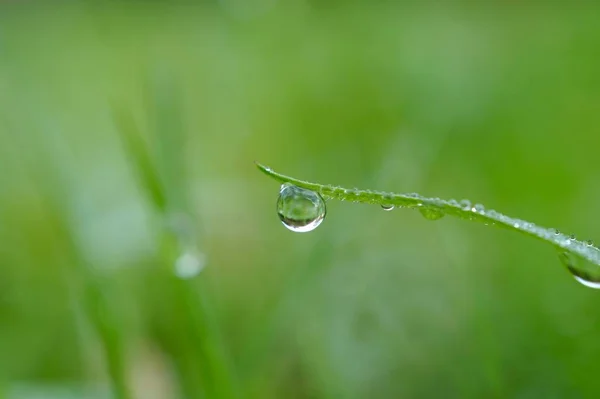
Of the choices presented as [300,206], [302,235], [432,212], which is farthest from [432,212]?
[302,235]

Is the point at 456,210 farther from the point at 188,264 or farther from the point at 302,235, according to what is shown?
the point at 302,235

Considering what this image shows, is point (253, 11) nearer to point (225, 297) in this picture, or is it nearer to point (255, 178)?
point (255, 178)

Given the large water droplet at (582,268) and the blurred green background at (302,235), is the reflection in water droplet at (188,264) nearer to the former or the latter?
the blurred green background at (302,235)

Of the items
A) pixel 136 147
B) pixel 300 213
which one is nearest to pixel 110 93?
pixel 136 147

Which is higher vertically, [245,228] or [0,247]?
[245,228]

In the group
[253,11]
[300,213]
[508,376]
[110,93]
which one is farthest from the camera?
[110,93]

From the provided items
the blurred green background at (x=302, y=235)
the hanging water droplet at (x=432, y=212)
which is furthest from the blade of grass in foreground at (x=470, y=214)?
the blurred green background at (x=302, y=235)
